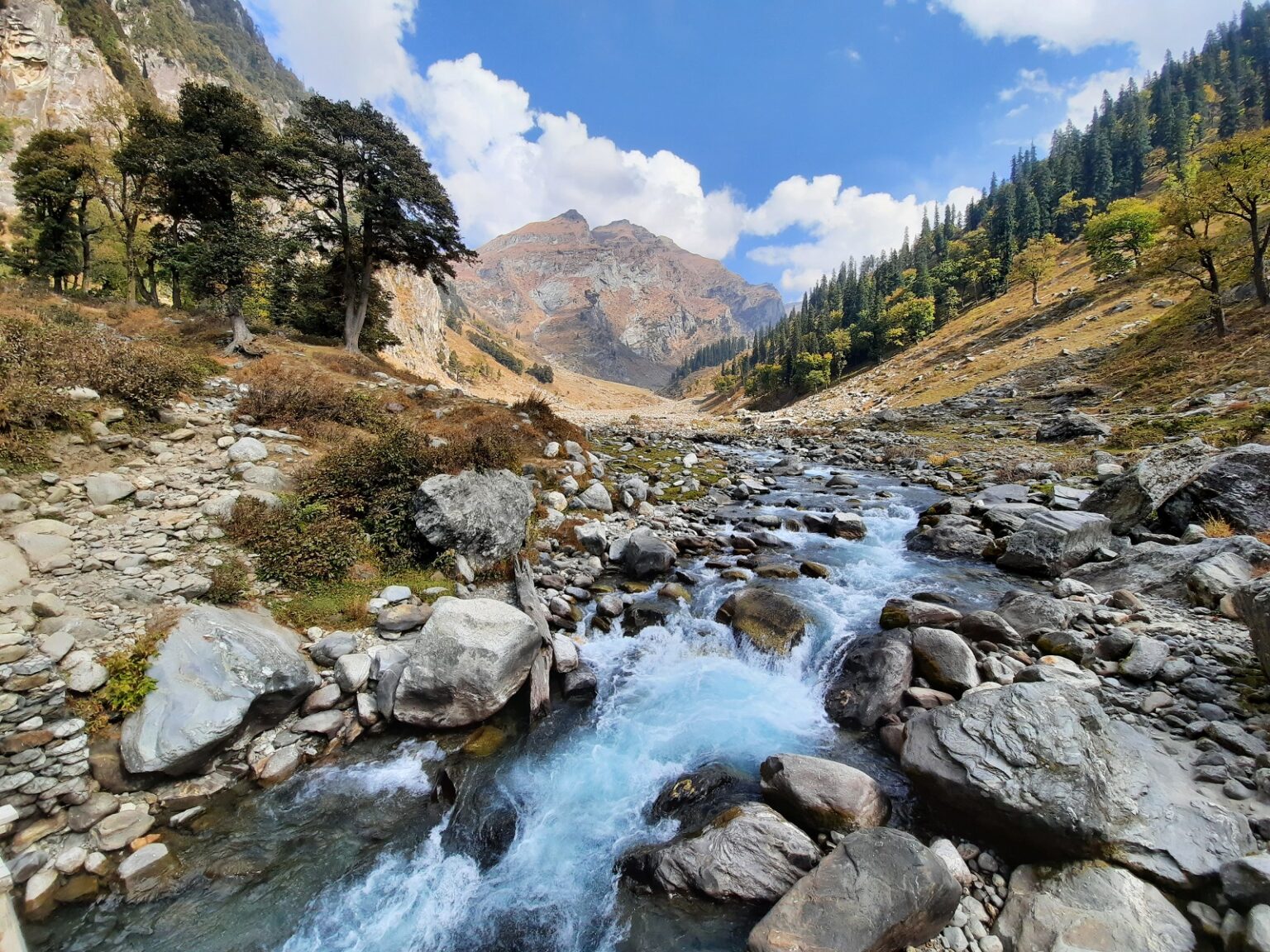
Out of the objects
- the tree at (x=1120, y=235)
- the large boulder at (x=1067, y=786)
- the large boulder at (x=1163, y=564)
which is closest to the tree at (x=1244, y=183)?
the large boulder at (x=1163, y=564)

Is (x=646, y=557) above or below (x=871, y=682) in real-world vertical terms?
above

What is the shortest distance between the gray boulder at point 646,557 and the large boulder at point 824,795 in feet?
22.3

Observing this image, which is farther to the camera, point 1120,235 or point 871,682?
point 1120,235

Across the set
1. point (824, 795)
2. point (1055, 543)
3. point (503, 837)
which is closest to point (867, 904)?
point (824, 795)

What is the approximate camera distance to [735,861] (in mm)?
5555

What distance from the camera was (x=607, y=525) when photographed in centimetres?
1552

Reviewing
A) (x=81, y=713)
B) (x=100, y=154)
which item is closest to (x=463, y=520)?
(x=81, y=713)

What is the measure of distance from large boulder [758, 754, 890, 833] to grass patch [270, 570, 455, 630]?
24.3 ft

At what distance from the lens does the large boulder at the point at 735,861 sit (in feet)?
17.7

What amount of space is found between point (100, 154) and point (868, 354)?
337 feet

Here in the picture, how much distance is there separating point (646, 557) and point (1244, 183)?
41165mm

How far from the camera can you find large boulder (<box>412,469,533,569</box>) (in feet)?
36.9

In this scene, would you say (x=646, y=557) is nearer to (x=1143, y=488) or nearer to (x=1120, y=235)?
(x=1143, y=488)

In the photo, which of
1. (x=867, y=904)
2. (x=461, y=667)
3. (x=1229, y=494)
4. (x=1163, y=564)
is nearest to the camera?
(x=867, y=904)
